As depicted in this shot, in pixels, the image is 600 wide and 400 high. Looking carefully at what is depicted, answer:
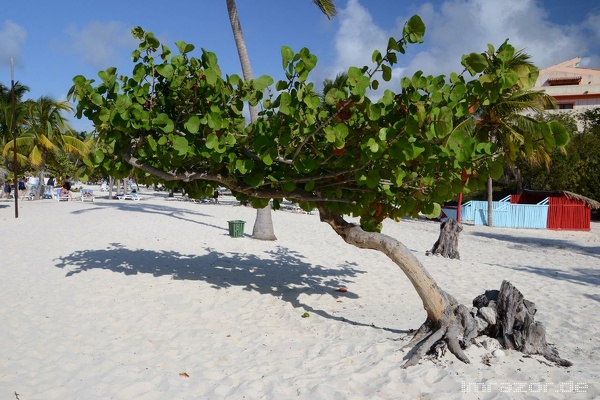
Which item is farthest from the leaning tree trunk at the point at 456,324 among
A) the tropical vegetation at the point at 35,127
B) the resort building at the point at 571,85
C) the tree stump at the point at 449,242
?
the resort building at the point at 571,85

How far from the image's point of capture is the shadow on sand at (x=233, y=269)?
788cm

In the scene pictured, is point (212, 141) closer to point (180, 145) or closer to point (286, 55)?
point (180, 145)

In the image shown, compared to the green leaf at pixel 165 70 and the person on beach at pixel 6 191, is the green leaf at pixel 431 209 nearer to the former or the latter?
the green leaf at pixel 165 70

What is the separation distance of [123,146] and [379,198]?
127 inches

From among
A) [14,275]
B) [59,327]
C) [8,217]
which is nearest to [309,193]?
[59,327]

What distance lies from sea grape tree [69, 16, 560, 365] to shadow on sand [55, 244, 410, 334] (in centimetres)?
207

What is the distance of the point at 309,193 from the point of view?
5918 millimetres

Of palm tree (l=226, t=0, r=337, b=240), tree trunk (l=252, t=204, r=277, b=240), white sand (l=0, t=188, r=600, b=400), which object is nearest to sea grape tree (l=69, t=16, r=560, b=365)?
white sand (l=0, t=188, r=600, b=400)

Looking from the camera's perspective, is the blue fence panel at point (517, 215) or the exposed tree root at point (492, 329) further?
the blue fence panel at point (517, 215)

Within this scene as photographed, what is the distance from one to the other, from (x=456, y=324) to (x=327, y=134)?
2471 mm

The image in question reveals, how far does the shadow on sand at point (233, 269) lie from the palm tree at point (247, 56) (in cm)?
200

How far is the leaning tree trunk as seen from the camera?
14.8 feet

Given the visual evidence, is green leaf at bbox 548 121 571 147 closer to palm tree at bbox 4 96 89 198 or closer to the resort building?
palm tree at bbox 4 96 89 198

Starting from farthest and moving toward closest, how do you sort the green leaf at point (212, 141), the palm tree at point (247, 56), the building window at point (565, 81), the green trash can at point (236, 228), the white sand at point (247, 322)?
the building window at point (565, 81), the green trash can at point (236, 228), the palm tree at point (247, 56), the green leaf at point (212, 141), the white sand at point (247, 322)
